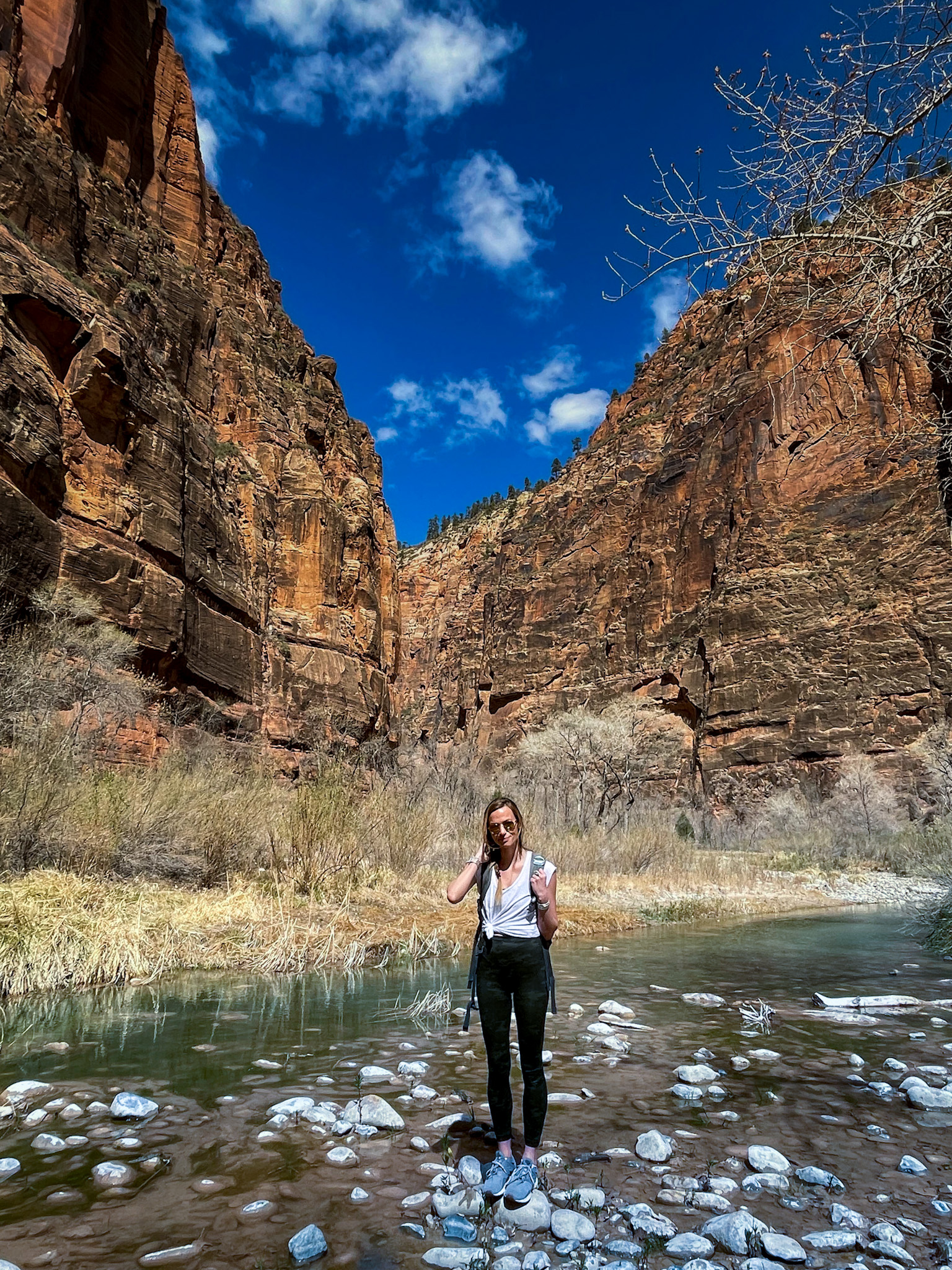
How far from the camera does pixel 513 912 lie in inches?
140

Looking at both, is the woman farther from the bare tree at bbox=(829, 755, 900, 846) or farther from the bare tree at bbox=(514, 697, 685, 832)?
the bare tree at bbox=(829, 755, 900, 846)

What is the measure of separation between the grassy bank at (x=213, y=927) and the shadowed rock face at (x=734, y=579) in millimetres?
29172

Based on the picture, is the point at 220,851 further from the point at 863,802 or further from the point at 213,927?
the point at 863,802

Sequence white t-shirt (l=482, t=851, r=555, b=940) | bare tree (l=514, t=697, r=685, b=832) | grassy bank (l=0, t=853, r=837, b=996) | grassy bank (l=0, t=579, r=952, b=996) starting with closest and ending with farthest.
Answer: white t-shirt (l=482, t=851, r=555, b=940) < grassy bank (l=0, t=853, r=837, b=996) < grassy bank (l=0, t=579, r=952, b=996) < bare tree (l=514, t=697, r=685, b=832)

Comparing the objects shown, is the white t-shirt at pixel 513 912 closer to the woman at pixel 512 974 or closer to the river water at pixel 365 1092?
the woman at pixel 512 974

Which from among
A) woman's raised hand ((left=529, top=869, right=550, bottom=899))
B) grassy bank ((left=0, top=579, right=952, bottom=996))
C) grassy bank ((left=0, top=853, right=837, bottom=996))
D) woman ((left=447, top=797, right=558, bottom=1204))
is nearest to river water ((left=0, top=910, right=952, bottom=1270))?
woman ((left=447, top=797, right=558, bottom=1204))

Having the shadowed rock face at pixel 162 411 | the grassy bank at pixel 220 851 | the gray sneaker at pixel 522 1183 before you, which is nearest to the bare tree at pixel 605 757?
the grassy bank at pixel 220 851

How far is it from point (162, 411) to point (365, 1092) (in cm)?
2886

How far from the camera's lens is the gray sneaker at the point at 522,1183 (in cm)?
305

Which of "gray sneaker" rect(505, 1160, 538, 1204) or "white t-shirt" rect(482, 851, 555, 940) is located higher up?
"white t-shirt" rect(482, 851, 555, 940)

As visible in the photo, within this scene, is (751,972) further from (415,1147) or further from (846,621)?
(846,621)

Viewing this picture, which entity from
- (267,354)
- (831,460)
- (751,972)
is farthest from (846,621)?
(751,972)

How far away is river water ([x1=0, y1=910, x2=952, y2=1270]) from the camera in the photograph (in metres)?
3.00

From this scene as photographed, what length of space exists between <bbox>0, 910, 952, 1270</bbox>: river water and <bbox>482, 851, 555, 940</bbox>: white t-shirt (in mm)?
1096
